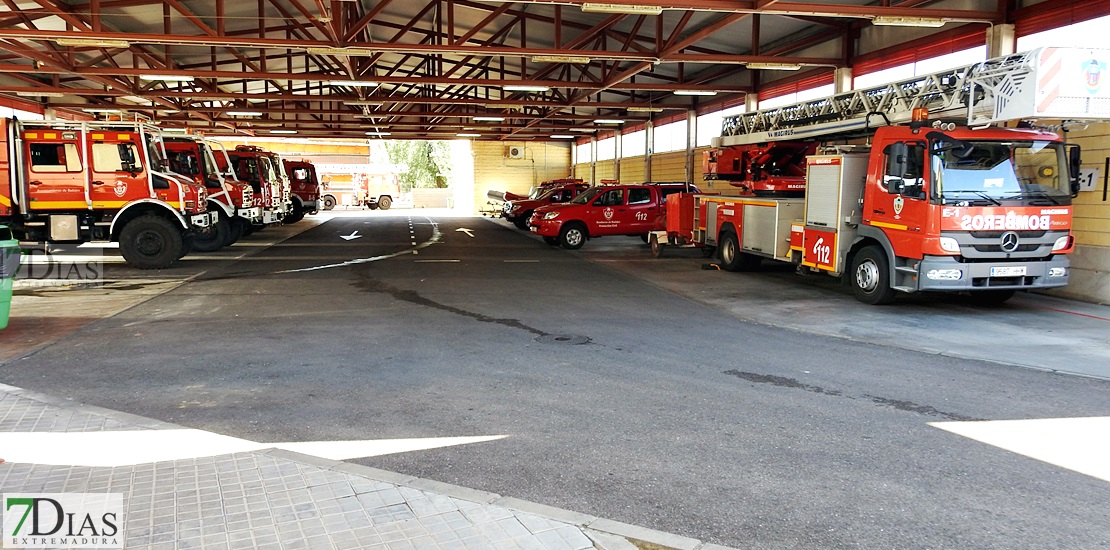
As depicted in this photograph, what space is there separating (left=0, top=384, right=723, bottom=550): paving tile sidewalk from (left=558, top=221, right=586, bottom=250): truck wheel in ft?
56.2

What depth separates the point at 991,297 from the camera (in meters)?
12.3

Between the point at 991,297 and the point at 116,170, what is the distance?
16.5 meters

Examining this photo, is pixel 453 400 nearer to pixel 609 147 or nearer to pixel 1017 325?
pixel 1017 325

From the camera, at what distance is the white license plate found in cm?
1033

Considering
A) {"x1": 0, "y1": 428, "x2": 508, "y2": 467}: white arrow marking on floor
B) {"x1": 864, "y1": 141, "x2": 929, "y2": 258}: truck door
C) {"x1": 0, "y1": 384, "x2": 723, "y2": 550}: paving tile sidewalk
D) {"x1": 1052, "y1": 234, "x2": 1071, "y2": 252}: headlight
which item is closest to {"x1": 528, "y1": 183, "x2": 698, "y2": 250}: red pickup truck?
{"x1": 864, "y1": 141, "x2": 929, "y2": 258}: truck door

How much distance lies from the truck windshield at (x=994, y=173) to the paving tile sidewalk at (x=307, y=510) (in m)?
8.30

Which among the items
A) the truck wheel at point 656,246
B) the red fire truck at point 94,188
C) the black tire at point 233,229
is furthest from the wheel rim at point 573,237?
the red fire truck at point 94,188

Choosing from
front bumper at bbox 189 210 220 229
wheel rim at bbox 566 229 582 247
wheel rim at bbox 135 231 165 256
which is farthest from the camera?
wheel rim at bbox 566 229 582 247

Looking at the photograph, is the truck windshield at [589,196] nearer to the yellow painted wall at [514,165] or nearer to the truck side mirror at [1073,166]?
the truck side mirror at [1073,166]

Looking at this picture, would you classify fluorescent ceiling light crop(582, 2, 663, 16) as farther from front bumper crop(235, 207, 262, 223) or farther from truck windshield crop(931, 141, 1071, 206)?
front bumper crop(235, 207, 262, 223)

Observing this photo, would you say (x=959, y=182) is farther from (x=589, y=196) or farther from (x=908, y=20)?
(x=589, y=196)

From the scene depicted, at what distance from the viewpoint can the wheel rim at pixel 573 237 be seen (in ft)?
72.1

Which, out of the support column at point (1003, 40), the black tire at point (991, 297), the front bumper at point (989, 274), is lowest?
the black tire at point (991, 297)

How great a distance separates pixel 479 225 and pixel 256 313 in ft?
76.2
